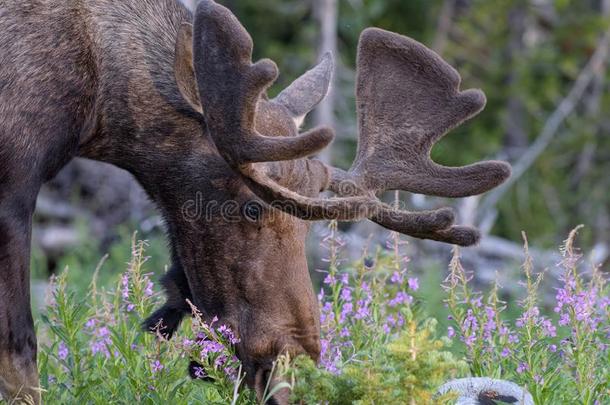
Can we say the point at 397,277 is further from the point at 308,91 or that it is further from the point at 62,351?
the point at 62,351

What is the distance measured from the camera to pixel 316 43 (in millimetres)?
13742

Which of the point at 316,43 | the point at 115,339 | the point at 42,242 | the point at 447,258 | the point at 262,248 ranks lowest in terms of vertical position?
the point at 42,242

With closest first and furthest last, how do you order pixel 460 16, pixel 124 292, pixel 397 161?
pixel 124 292 → pixel 397 161 → pixel 460 16

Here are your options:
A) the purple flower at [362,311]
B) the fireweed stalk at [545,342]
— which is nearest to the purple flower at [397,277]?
the purple flower at [362,311]

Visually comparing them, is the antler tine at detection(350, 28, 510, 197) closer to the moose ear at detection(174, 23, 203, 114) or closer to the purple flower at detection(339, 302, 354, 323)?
the purple flower at detection(339, 302, 354, 323)

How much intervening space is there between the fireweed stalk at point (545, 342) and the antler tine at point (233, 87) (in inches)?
42.6

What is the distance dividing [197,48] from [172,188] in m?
0.88

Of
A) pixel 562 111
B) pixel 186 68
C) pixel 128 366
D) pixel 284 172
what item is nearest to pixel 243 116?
pixel 284 172

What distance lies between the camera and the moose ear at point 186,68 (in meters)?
5.91

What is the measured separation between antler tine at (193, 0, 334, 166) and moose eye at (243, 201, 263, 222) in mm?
249

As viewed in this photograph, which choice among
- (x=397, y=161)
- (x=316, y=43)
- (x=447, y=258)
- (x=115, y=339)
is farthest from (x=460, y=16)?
(x=115, y=339)

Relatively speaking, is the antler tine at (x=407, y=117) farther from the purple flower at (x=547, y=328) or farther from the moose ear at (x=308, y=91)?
the purple flower at (x=547, y=328)

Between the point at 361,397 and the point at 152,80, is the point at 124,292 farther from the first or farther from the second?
the point at 361,397

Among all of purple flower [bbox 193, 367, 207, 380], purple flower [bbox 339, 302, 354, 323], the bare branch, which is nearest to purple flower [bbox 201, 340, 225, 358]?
purple flower [bbox 193, 367, 207, 380]
